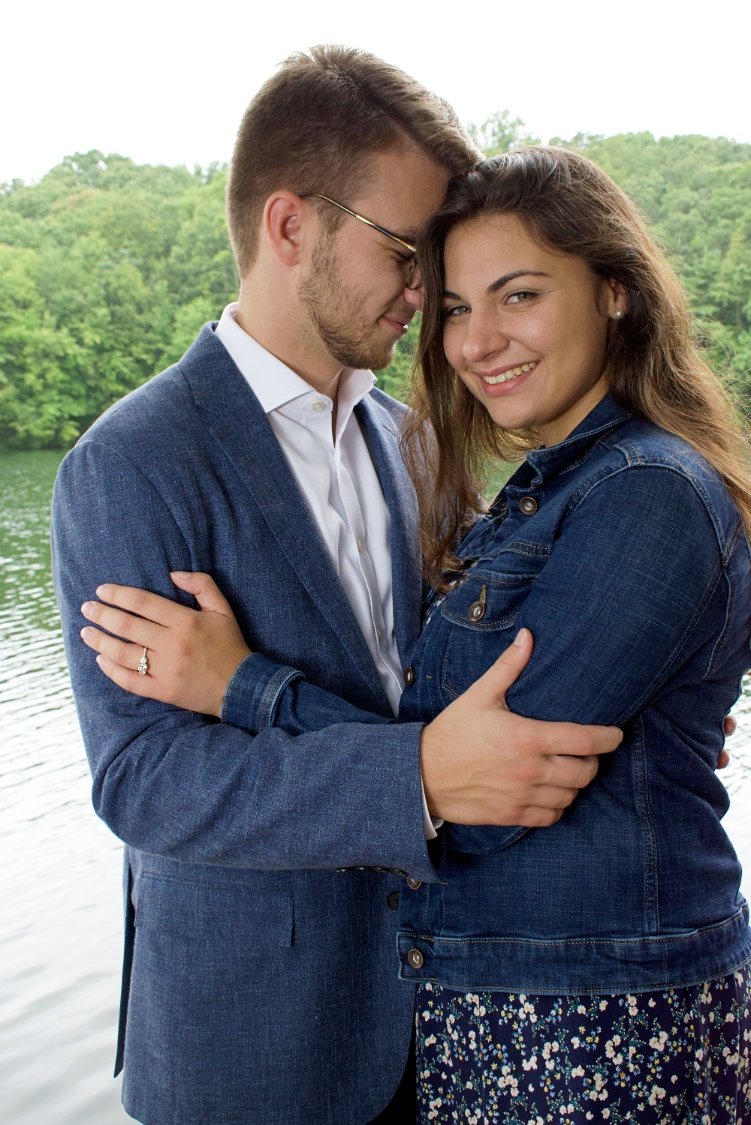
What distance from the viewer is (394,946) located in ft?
5.34

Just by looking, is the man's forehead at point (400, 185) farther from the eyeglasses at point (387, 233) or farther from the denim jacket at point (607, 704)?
the denim jacket at point (607, 704)

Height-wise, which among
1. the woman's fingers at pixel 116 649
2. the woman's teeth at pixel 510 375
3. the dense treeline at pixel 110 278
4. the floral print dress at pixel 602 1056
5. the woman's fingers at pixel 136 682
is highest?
the woman's teeth at pixel 510 375

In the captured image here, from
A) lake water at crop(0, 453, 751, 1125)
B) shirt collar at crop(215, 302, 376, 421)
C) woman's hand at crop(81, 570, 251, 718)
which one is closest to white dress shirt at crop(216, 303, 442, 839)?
shirt collar at crop(215, 302, 376, 421)

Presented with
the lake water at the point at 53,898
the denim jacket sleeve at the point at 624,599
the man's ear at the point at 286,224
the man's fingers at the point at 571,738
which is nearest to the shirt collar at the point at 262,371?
the man's ear at the point at 286,224

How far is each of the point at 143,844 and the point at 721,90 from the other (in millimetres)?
16180

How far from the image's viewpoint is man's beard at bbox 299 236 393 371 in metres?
1.77

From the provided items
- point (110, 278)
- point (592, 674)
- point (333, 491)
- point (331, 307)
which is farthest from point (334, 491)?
point (110, 278)

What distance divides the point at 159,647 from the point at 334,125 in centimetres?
85

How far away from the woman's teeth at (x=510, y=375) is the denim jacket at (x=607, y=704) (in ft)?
0.36

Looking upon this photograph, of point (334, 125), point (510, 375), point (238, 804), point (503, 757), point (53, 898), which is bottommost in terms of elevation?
point (53, 898)

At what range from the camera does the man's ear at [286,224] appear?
178 cm

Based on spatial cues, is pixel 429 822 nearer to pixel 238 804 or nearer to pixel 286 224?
pixel 238 804

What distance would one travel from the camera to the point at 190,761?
141 centimetres

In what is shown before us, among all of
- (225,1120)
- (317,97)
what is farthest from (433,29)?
(225,1120)
